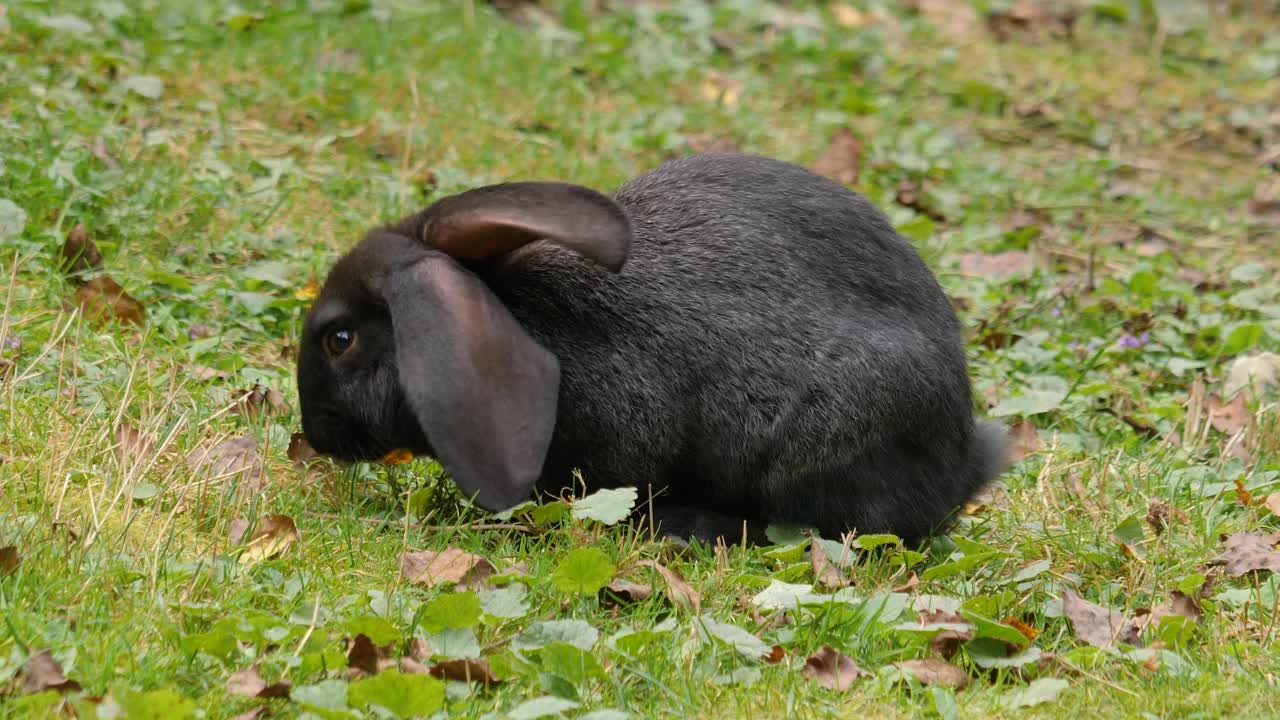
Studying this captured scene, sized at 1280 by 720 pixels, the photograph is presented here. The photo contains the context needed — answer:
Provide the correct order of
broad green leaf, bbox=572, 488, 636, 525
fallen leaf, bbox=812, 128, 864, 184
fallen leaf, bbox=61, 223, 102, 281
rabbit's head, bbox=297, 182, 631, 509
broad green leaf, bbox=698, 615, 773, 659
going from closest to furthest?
broad green leaf, bbox=698, 615, 773, 659 < rabbit's head, bbox=297, 182, 631, 509 < broad green leaf, bbox=572, 488, 636, 525 < fallen leaf, bbox=61, 223, 102, 281 < fallen leaf, bbox=812, 128, 864, 184

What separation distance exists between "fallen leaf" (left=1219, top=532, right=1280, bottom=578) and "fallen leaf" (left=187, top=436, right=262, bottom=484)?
2.74 metres

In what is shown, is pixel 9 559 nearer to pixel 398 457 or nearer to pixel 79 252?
pixel 398 457

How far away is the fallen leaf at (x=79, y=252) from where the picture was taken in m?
5.41

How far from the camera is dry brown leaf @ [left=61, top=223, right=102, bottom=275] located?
5.41m

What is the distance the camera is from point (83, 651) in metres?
3.10

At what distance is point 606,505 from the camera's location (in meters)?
4.11

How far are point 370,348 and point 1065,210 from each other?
15.4ft

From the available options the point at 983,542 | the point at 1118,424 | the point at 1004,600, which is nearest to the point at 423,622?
the point at 1004,600

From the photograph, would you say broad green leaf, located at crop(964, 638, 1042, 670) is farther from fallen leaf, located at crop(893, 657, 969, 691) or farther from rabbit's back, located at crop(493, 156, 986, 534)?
rabbit's back, located at crop(493, 156, 986, 534)

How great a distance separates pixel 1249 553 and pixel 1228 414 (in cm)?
139

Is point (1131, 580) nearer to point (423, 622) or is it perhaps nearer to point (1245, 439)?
point (1245, 439)

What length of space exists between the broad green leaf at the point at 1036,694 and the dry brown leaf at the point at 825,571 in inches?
27.2

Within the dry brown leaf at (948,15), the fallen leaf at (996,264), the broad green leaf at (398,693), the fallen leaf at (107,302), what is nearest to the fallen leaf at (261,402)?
the fallen leaf at (107,302)

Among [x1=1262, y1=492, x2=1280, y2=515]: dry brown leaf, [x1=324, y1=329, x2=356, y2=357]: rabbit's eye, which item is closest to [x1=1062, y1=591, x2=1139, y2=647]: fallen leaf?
[x1=1262, y1=492, x2=1280, y2=515]: dry brown leaf
